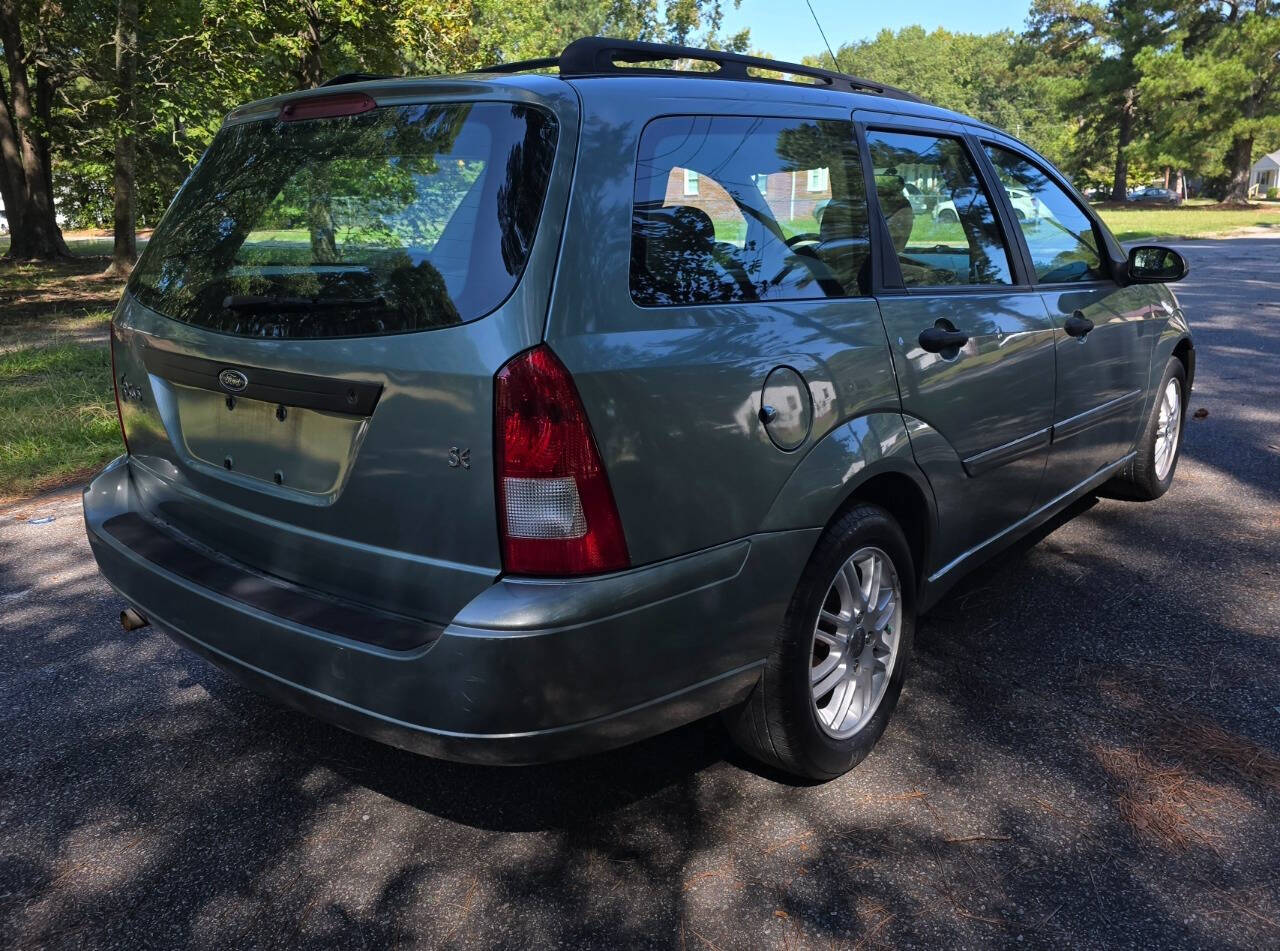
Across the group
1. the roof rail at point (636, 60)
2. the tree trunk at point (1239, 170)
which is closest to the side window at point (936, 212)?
the roof rail at point (636, 60)

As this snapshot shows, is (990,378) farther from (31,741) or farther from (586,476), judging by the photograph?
(31,741)

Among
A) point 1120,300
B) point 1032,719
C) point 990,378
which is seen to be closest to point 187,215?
point 990,378

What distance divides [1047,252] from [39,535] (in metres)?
4.81

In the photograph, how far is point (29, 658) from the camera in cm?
365

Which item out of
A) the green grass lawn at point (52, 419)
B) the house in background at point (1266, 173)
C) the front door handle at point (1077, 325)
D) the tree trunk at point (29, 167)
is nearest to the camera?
the front door handle at point (1077, 325)

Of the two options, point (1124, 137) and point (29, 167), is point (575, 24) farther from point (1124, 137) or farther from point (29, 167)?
point (29, 167)

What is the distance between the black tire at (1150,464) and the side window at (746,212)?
8.45ft

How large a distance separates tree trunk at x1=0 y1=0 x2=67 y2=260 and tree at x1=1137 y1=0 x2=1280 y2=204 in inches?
1761

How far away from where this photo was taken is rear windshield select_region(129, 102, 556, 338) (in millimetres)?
2146

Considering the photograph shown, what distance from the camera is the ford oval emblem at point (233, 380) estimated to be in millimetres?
2410

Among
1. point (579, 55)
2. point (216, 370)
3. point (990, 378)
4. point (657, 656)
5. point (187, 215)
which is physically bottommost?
point (657, 656)

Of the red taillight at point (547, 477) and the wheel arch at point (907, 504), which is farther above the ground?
the red taillight at point (547, 477)

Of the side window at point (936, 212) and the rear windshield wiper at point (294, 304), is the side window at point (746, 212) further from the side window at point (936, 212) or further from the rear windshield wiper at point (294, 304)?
the rear windshield wiper at point (294, 304)

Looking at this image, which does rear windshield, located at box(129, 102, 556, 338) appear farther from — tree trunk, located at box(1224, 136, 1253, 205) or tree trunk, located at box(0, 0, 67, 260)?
tree trunk, located at box(1224, 136, 1253, 205)
